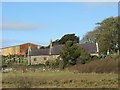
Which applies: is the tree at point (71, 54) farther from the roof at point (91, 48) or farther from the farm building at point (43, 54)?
the farm building at point (43, 54)

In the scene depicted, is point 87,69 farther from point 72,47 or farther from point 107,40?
point 107,40

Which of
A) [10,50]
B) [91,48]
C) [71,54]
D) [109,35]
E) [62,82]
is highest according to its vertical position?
[10,50]

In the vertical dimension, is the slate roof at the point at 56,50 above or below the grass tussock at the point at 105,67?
above

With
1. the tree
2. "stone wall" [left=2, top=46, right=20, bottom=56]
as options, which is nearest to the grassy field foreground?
the tree

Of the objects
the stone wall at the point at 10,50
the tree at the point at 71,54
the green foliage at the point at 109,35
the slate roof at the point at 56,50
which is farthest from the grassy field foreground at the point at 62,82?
the stone wall at the point at 10,50

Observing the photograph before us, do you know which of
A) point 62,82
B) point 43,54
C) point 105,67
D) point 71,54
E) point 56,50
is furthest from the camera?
point 43,54

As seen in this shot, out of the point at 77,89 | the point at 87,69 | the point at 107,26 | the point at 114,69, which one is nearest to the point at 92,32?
the point at 107,26

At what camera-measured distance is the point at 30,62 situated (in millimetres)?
94000

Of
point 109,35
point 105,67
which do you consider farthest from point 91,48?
point 105,67

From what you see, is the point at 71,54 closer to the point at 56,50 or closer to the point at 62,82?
the point at 56,50

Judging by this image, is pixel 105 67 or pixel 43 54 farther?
pixel 43 54

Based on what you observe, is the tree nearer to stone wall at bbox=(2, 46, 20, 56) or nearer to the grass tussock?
the grass tussock

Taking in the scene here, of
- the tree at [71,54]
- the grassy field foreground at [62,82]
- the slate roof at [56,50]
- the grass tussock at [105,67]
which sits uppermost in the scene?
the slate roof at [56,50]

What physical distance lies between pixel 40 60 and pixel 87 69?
2045 inches
